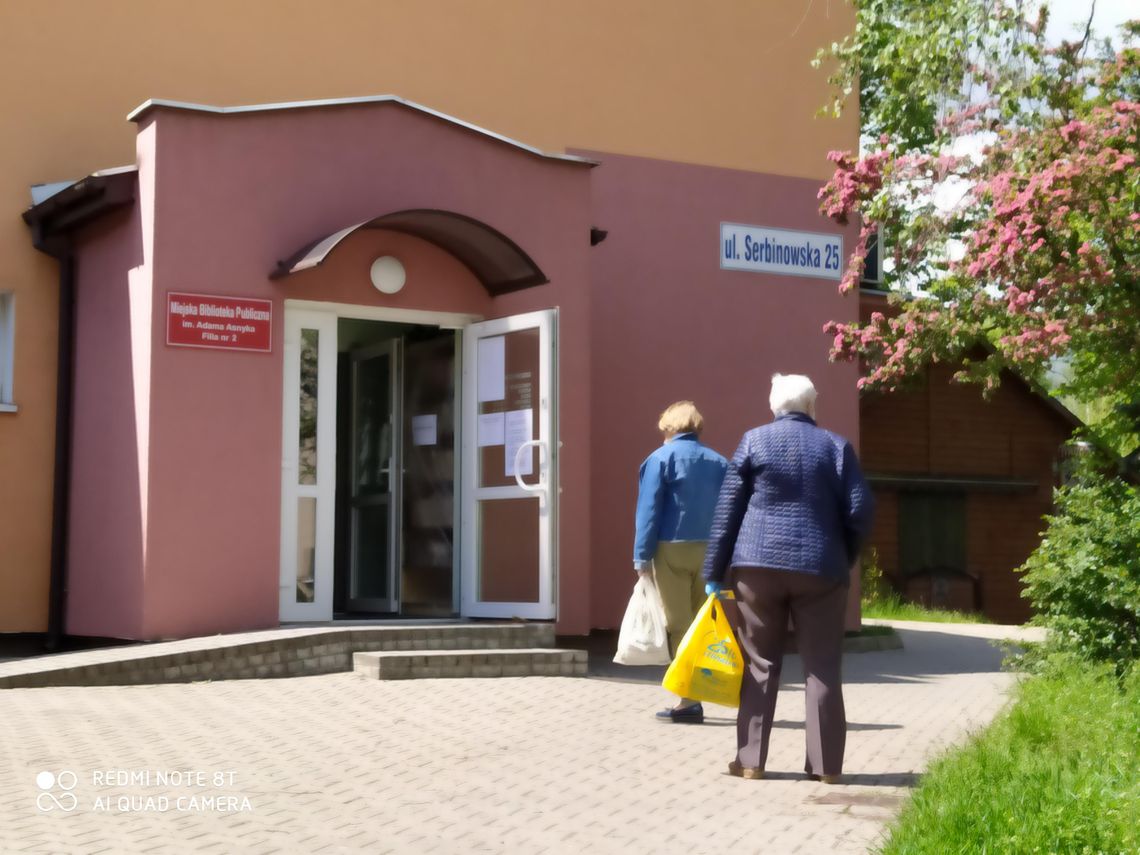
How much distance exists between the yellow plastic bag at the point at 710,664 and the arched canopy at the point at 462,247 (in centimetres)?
458

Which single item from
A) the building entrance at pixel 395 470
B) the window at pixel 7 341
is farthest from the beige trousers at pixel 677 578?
the window at pixel 7 341

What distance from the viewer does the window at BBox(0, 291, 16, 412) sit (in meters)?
11.8

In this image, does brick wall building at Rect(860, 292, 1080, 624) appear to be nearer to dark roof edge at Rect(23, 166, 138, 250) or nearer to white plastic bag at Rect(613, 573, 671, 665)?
dark roof edge at Rect(23, 166, 138, 250)

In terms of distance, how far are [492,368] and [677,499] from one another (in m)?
3.31

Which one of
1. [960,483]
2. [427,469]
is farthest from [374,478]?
[960,483]

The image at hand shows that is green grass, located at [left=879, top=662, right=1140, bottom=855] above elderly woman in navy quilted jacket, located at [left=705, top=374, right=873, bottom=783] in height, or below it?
below

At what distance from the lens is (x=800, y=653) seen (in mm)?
6777

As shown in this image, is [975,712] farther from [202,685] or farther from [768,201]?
[768,201]

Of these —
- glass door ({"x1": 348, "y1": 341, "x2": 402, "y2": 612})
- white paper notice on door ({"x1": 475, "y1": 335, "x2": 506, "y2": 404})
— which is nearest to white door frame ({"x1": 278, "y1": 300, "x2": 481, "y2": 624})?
white paper notice on door ({"x1": 475, "y1": 335, "x2": 506, "y2": 404})

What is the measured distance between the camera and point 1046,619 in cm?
936

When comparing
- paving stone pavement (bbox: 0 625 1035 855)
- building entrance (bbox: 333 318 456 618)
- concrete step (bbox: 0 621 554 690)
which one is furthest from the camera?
building entrance (bbox: 333 318 456 618)

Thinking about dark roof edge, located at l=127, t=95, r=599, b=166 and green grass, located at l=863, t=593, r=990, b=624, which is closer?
dark roof edge, located at l=127, t=95, r=599, b=166

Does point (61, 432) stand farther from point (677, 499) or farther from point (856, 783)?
point (856, 783)

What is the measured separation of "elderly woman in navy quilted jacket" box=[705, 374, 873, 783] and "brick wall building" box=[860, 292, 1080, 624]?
16078 millimetres
